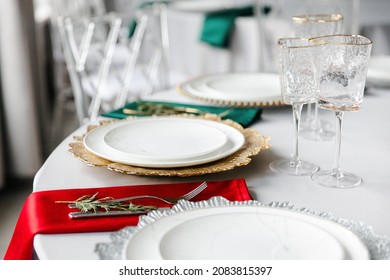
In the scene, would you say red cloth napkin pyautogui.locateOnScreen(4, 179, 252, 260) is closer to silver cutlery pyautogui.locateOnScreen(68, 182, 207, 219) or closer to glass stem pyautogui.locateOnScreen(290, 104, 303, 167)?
silver cutlery pyautogui.locateOnScreen(68, 182, 207, 219)

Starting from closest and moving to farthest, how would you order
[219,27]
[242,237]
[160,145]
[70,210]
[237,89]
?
[242,237], [70,210], [160,145], [237,89], [219,27]

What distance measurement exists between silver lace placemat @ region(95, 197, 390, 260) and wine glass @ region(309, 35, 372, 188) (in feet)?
0.52

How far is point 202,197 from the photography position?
32.0 inches

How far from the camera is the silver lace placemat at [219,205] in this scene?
2.06 ft

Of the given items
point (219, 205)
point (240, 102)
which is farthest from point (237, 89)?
point (219, 205)

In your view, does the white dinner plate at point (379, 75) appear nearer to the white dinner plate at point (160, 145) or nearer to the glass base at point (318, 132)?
the glass base at point (318, 132)

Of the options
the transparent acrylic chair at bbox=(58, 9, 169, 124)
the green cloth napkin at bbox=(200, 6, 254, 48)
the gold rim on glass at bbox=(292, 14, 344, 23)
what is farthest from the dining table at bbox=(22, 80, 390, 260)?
the green cloth napkin at bbox=(200, 6, 254, 48)

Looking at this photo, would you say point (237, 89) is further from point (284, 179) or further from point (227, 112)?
point (284, 179)

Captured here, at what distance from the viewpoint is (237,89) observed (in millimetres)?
1388

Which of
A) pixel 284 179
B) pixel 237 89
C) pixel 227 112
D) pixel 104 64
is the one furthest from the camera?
pixel 104 64

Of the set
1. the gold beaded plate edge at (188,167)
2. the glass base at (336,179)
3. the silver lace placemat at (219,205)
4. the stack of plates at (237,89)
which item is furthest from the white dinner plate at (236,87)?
the silver lace placemat at (219,205)

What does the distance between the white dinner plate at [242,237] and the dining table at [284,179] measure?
0.05m

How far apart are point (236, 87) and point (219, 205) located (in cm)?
71
